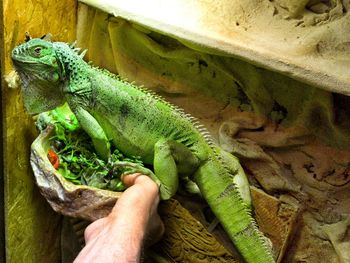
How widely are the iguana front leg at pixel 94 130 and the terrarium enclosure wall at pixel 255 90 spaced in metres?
0.42

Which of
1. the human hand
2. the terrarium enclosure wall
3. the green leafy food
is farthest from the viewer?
the green leafy food

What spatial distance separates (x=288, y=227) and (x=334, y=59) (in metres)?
0.87

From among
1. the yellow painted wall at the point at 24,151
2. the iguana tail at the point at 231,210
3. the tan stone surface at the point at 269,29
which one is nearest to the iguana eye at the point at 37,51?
the yellow painted wall at the point at 24,151

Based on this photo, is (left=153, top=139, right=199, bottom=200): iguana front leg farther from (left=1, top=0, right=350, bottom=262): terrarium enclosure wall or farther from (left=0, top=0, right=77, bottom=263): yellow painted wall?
(left=0, top=0, right=77, bottom=263): yellow painted wall

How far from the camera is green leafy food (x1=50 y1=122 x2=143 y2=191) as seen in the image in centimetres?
264

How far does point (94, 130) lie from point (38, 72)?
398 millimetres

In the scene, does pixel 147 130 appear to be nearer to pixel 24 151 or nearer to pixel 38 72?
pixel 38 72

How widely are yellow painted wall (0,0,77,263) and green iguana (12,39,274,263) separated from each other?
205mm

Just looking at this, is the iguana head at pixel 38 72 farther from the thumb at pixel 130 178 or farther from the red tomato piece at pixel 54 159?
the thumb at pixel 130 178

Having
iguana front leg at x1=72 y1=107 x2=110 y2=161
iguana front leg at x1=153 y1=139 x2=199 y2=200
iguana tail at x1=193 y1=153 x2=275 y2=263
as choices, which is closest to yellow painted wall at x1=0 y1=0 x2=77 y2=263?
iguana front leg at x1=72 y1=107 x2=110 y2=161

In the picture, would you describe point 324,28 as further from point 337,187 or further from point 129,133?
point 129,133

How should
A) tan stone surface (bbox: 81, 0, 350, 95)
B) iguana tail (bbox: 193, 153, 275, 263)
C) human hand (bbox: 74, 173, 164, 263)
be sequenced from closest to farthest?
human hand (bbox: 74, 173, 164, 263), tan stone surface (bbox: 81, 0, 350, 95), iguana tail (bbox: 193, 153, 275, 263)

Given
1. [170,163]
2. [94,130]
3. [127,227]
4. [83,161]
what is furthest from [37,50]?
[127,227]

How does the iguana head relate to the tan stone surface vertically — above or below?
below
